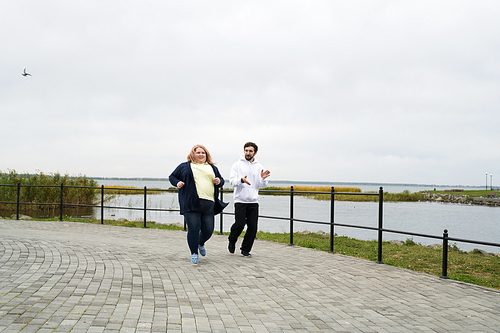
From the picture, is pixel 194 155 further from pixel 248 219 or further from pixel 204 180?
pixel 248 219

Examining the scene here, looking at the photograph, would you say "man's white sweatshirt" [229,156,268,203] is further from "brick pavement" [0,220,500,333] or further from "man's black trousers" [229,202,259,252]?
"brick pavement" [0,220,500,333]

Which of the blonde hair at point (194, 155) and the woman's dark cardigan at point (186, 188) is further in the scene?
the blonde hair at point (194, 155)

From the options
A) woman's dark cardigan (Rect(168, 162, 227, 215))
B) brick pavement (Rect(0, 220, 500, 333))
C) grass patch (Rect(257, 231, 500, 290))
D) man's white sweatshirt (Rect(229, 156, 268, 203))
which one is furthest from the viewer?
grass patch (Rect(257, 231, 500, 290))

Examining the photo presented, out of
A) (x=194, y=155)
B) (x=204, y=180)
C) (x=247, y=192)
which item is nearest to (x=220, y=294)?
(x=204, y=180)

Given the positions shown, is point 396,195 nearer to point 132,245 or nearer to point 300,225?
point 300,225

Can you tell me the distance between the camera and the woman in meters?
6.27

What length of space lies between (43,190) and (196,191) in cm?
1525

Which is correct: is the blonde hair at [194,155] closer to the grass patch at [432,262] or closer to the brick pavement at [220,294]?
the brick pavement at [220,294]

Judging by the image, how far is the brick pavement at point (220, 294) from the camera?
3.57m

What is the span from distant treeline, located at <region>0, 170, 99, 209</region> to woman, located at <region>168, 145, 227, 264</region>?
14545 mm

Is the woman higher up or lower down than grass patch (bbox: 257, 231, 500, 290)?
higher up

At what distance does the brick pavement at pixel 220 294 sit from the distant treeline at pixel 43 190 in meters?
12.8

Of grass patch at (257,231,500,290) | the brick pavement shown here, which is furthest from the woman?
grass patch at (257,231,500,290)

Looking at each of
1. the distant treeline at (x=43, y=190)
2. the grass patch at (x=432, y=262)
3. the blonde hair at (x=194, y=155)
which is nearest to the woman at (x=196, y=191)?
the blonde hair at (x=194, y=155)
